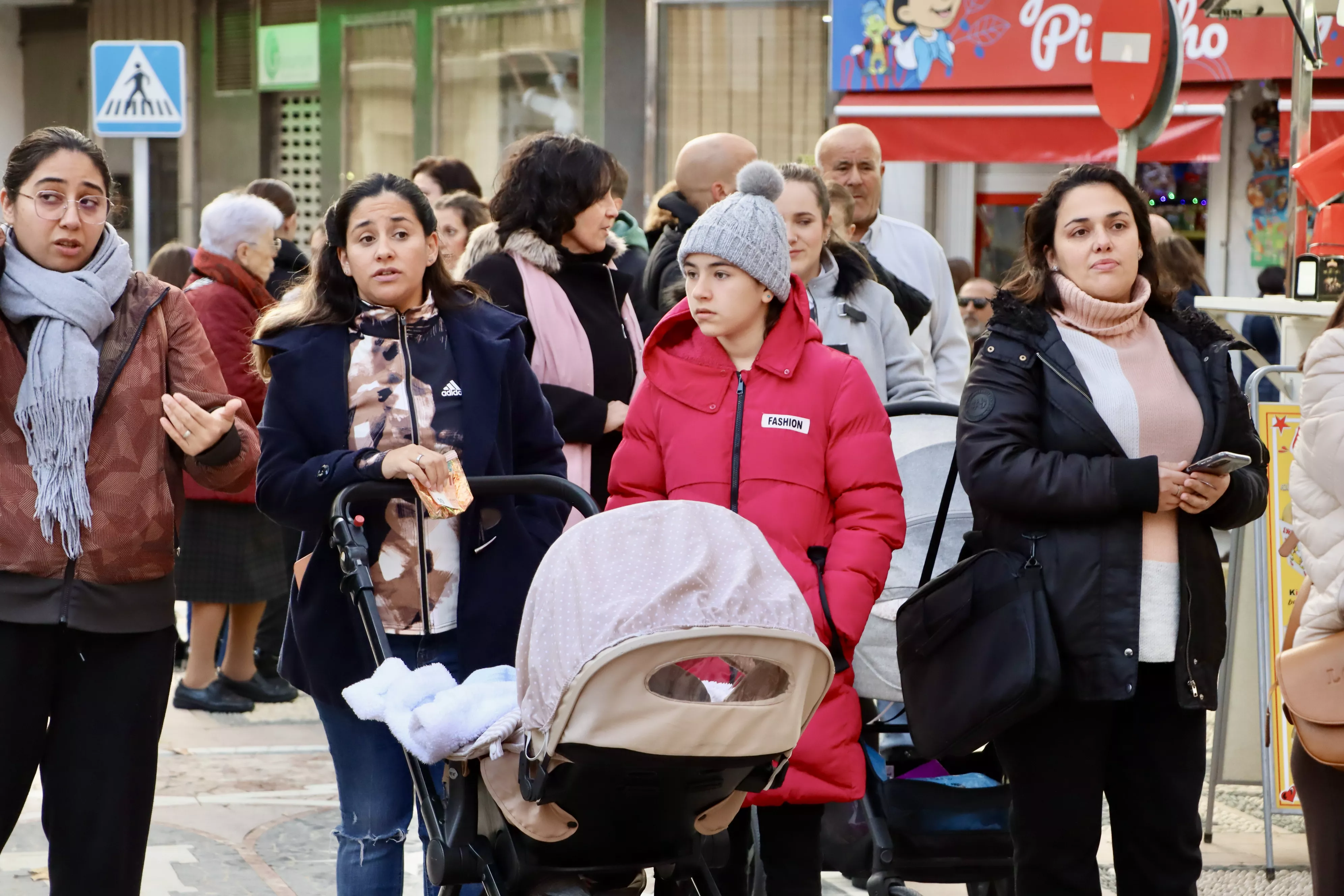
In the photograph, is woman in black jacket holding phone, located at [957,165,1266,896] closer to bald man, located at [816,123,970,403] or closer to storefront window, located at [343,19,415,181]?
bald man, located at [816,123,970,403]

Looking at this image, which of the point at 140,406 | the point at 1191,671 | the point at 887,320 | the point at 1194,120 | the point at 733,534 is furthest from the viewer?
the point at 1194,120

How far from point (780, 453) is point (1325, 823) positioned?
62.6 inches

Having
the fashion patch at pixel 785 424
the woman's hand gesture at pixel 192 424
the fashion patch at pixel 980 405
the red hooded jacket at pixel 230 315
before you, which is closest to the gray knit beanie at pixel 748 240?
the fashion patch at pixel 785 424

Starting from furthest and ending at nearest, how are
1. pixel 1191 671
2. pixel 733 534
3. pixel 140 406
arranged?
pixel 140 406 < pixel 1191 671 < pixel 733 534

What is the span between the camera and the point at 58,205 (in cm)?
396

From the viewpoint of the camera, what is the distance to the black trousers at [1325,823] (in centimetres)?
404

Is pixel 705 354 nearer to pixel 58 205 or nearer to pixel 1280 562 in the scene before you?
pixel 58 205

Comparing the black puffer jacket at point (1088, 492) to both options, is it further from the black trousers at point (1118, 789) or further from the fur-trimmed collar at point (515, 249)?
the fur-trimmed collar at point (515, 249)

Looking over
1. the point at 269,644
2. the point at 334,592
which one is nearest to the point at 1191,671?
the point at 334,592

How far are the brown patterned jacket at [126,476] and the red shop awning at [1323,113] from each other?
992 centimetres

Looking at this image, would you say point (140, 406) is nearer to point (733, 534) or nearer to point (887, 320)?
point (733, 534)

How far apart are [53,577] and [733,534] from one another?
1740 mm

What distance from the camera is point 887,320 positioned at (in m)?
5.34

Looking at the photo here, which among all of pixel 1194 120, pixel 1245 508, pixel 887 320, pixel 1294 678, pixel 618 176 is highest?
pixel 1194 120
